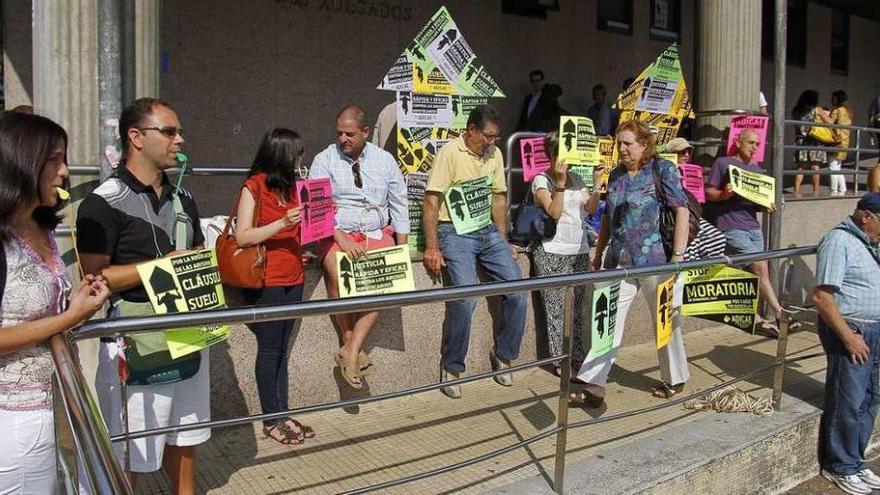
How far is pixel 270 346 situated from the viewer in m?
4.37

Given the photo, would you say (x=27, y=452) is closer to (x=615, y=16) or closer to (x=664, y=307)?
(x=664, y=307)

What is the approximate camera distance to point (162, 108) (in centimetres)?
326

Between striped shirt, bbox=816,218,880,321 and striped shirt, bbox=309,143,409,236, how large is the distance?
113 inches

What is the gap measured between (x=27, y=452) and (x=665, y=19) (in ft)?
42.6

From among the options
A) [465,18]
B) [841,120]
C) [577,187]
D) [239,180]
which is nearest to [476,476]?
[577,187]

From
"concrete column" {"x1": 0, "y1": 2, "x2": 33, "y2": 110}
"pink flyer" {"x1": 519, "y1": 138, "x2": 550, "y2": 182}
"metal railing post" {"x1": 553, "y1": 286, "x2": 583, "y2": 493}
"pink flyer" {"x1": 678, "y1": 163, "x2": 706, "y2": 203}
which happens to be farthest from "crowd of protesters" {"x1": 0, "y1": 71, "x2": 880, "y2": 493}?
"concrete column" {"x1": 0, "y1": 2, "x2": 33, "y2": 110}

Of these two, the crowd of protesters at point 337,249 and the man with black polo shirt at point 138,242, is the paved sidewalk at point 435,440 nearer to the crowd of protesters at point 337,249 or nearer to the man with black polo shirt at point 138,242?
the crowd of protesters at point 337,249

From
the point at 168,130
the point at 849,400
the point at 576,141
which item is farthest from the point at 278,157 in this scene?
the point at 849,400

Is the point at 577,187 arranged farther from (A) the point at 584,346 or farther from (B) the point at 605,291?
(B) the point at 605,291

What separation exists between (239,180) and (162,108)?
499 cm

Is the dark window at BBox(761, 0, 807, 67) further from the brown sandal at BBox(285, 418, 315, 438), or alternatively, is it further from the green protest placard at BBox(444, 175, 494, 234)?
the brown sandal at BBox(285, 418, 315, 438)

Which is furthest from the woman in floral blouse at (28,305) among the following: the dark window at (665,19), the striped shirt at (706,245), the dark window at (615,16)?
the dark window at (665,19)

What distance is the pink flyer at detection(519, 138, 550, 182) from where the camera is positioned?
6.16 metres

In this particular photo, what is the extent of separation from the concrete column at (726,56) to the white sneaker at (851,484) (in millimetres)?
3855
